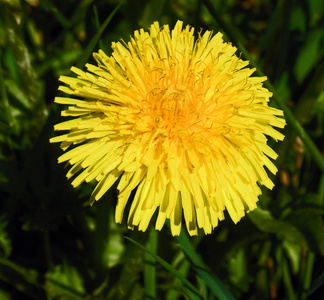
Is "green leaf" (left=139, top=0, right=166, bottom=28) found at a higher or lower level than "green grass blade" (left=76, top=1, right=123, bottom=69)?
higher

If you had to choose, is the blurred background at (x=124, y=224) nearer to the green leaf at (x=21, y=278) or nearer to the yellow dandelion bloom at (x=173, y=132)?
the green leaf at (x=21, y=278)

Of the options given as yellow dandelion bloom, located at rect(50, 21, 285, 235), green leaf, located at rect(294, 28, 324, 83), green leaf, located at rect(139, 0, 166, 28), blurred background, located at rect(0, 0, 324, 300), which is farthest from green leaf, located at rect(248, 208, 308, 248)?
green leaf, located at rect(139, 0, 166, 28)

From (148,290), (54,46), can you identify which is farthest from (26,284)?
(54,46)

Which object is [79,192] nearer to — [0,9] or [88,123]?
[88,123]

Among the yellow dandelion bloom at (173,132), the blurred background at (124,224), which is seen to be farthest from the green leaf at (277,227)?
the yellow dandelion bloom at (173,132)

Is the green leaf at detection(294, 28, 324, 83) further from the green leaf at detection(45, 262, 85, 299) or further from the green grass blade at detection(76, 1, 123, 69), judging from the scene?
the green leaf at detection(45, 262, 85, 299)
